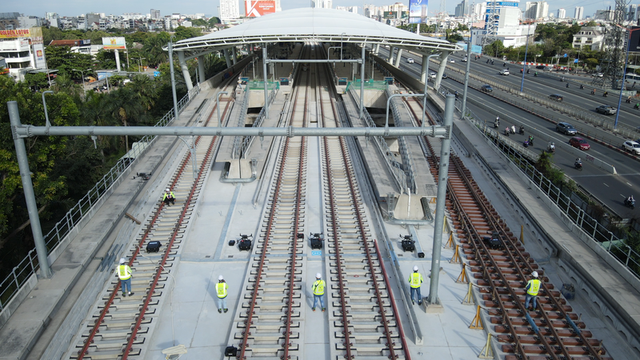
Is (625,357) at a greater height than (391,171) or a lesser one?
lesser

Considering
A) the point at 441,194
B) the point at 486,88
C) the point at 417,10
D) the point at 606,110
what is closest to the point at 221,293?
the point at 441,194

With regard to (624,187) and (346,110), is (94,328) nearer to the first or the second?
(346,110)

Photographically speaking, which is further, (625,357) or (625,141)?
(625,141)

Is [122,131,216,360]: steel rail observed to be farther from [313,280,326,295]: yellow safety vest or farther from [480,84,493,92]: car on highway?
[480,84,493,92]: car on highway

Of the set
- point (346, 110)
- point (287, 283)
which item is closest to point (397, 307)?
point (287, 283)

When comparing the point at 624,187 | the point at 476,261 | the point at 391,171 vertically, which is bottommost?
the point at 624,187
